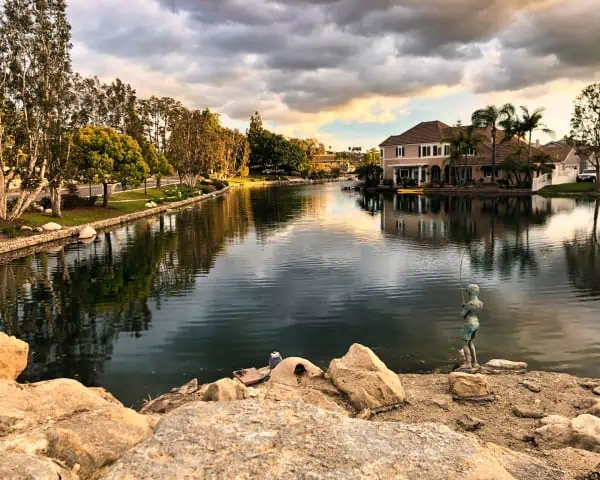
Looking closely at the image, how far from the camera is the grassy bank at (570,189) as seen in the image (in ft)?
244

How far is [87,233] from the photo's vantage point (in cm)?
3778

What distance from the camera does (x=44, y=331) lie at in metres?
16.5

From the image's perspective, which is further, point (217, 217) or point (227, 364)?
point (217, 217)

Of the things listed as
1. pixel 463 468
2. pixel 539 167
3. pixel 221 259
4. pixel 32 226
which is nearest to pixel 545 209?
pixel 539 167

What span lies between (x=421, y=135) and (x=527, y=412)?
286ft

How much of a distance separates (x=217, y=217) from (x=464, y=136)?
155ft

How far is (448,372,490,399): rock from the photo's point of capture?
10.3m

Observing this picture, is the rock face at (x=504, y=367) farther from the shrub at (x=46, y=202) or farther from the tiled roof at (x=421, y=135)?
the tiled roof at (x=421, y=135)

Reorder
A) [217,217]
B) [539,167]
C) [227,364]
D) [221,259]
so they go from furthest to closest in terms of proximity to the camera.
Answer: [539,167] → [217,217] → [221,259] → [227,364]

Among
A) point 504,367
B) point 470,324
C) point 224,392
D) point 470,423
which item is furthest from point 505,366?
Answer: point 224,392

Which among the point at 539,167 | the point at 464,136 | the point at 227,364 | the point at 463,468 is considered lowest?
the point at 227,364

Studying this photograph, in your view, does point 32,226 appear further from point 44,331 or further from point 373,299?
point 373,299

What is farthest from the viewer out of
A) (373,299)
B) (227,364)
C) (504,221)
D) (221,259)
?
(504,221)

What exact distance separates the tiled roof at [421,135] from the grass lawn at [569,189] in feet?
64.9
